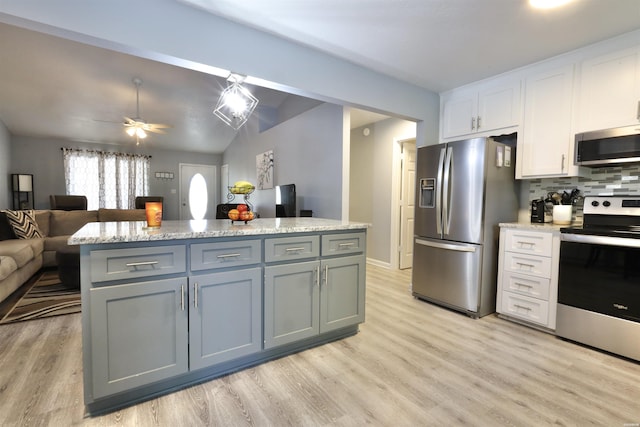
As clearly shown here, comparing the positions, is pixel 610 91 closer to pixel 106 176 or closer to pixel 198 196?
pixel 198 196

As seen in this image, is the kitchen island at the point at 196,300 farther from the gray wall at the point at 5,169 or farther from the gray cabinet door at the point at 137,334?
the gray wall at the point at 5,169

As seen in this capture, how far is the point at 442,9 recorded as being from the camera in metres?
2.04

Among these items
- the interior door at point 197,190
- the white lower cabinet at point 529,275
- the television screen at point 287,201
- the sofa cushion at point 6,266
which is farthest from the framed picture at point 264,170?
the white lower cabinet at point 529,275

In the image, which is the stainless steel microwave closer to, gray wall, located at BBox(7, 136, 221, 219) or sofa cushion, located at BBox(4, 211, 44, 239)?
sofa cushion, located at BBox(4, 211, 44, 239)

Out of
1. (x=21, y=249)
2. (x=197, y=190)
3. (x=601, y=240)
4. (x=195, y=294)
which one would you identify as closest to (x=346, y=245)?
(x=195, y=294)

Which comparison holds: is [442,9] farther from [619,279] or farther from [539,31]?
[619,279]

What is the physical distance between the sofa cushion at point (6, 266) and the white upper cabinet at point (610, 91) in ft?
17.6

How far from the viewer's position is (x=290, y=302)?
2086mm

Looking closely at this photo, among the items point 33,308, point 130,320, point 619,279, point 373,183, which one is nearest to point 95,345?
point 130,320

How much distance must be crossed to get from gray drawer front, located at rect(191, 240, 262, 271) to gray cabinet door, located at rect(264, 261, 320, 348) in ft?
0.49

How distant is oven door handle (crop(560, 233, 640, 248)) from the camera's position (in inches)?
80.8

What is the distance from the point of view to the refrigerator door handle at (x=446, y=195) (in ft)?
9.74

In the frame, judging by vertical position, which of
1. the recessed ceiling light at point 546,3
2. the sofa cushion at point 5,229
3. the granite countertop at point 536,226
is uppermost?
the recessed ceiling light at point 546,3

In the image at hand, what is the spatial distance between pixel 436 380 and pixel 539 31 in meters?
2.64
